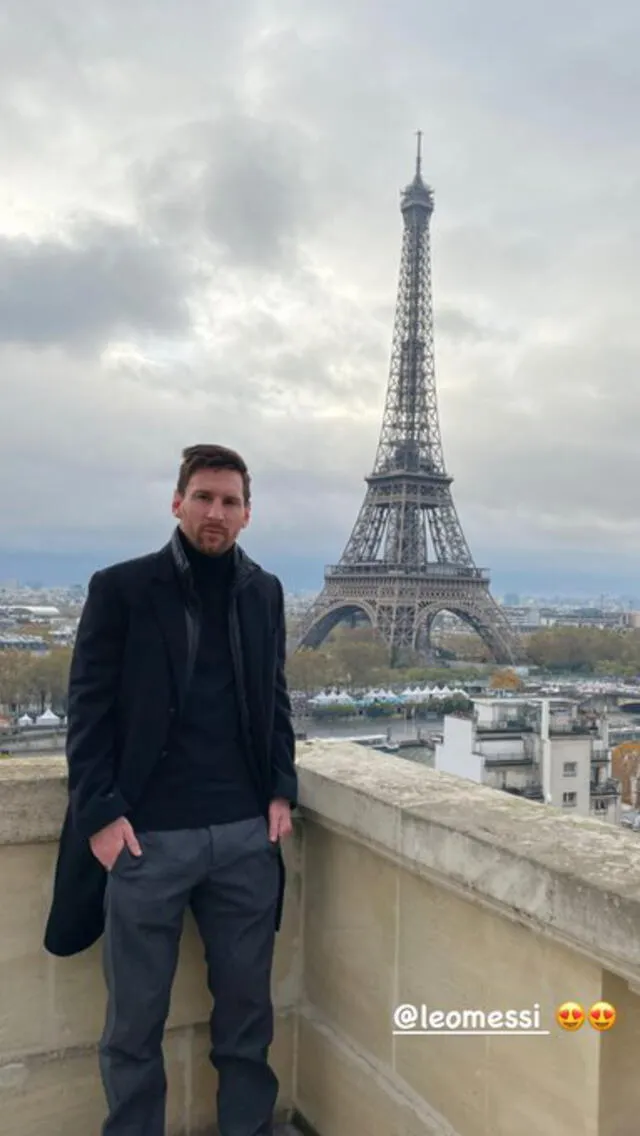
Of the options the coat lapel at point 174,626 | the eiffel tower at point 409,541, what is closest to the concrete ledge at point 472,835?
the coat lapel at point 174,626

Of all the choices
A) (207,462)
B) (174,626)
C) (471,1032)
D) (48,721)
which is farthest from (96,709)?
(48,721)

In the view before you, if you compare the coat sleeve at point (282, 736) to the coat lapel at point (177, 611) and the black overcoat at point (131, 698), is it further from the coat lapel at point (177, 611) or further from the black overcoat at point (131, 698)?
the coat lapel at point (177, 611)

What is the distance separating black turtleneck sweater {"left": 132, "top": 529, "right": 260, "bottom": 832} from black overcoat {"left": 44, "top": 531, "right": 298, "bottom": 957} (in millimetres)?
28

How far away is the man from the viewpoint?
2.00 metres

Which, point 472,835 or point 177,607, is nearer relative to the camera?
point 472,835

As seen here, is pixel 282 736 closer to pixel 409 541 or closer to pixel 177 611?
pixel 177 611

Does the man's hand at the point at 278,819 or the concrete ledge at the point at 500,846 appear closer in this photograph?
the concrete ledge at the point at 500,846

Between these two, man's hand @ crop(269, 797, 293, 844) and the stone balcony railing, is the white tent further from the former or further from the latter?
man's hand @ crop(269, 797, 293, 844)

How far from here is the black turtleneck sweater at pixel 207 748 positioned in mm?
2039

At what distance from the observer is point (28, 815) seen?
223 cm

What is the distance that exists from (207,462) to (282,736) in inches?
27.0

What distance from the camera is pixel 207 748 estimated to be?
2.09 m

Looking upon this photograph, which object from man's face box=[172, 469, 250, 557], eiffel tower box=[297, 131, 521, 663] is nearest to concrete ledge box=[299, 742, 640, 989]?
man's face box=[172, 469, 250, 557]

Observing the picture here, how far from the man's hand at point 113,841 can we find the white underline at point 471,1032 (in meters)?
0.75
